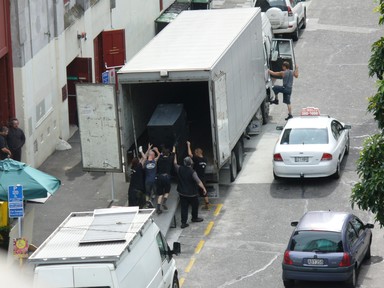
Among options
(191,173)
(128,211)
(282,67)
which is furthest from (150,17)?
(128,211)

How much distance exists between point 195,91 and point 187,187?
202 inches

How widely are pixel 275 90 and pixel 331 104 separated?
225 cm

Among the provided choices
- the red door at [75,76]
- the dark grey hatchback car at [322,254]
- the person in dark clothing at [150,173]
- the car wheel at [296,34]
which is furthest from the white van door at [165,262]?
the car wheel at [296,34]

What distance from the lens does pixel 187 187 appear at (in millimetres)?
27391

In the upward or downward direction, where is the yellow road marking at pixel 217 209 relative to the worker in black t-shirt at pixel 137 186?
downward

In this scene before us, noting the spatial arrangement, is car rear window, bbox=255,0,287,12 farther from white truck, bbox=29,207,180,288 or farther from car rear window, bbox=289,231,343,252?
white truck, bbox=29,207,180,288

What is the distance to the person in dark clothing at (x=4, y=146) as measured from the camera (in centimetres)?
2863

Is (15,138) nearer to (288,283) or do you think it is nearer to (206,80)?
(206,80)

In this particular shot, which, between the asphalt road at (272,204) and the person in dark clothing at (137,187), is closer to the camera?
the asphalt road at (272,204)

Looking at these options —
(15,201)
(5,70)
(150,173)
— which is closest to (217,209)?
(150,173)

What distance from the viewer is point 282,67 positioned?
37.5 metres

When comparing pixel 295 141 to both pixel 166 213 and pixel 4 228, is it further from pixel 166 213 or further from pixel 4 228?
pixel 4 228

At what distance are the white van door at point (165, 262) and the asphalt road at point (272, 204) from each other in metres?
2.35

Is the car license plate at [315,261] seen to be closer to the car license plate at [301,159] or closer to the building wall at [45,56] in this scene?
the car license plate at [301,159]
